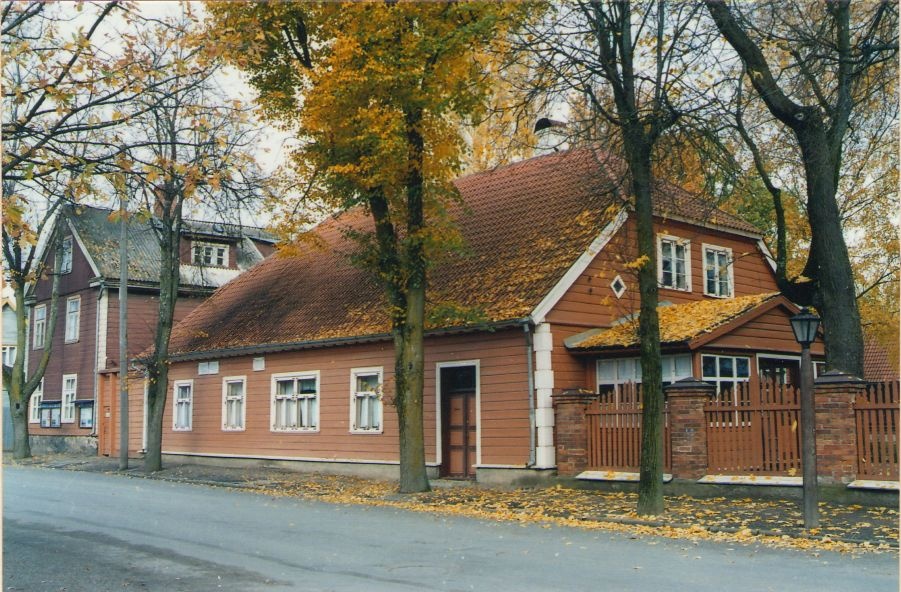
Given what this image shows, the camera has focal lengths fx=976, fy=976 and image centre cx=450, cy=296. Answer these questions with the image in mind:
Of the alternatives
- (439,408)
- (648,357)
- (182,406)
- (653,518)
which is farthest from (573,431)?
(182,406)

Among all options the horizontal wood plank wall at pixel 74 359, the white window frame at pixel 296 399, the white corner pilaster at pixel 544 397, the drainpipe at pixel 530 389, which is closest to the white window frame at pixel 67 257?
the horizontal wood plank wall at pixel 74 359

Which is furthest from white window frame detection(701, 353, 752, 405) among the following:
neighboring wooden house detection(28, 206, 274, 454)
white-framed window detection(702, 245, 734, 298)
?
neighboring wooden house detection(28, 206, 274, 454)

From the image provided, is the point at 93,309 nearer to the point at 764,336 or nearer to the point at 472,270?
the point at 472,270

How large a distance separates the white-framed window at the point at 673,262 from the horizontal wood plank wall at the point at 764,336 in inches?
116

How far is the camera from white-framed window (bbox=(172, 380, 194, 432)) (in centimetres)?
3153

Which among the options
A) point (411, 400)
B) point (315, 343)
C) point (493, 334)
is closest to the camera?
point (411, 400)

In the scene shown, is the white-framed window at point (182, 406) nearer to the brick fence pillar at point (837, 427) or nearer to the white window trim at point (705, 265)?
the white window trim at point (705, 265)

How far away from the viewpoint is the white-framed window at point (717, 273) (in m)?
25.4

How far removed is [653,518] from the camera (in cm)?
1427

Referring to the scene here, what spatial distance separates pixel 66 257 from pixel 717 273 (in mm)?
27287

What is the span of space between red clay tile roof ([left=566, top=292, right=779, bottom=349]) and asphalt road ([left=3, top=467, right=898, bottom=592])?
20.5 ft

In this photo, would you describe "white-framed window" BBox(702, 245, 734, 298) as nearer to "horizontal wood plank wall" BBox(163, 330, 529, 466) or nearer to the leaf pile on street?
"horizontal wood plank wall" BBox(163, 330, 529, 466)

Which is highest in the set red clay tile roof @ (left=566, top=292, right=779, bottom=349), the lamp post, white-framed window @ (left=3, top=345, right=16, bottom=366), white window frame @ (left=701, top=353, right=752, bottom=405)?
white-framed window @ (left=3, top=345, right=16, bottom=366)

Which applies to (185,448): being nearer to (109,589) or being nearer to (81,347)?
(81,347)
